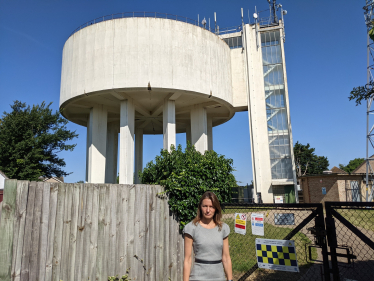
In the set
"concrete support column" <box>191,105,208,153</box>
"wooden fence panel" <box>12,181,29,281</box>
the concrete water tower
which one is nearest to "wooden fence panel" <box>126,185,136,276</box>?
"wooden fence panel" <box>12,181,29,281</box>

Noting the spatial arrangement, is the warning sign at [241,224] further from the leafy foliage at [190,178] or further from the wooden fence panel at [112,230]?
the wooden fence panel at [112,230]

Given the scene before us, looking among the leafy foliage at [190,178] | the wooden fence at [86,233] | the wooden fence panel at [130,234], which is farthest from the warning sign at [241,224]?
the wooden fence panel at [130,234]

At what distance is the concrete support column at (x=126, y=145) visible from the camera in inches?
685

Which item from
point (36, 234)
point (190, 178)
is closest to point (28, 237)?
point (36, 234)

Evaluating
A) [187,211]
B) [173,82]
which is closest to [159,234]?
[187,211]

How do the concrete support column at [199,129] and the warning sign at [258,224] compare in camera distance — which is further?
the concrete support column at [199,129]

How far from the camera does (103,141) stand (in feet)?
65.2

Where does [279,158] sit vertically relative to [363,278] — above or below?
above

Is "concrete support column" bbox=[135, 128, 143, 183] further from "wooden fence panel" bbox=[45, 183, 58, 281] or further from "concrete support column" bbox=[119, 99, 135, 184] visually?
"wooden fence panel" bbox=[45, 183, 58, 281]

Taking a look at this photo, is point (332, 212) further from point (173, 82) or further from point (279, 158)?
point (279, 158)

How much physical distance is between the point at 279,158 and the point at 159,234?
1783 centimetres

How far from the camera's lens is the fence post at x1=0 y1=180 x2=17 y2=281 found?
3.70 metres

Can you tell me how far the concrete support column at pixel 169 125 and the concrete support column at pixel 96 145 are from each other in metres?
4.77

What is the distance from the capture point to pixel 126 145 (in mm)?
17766
